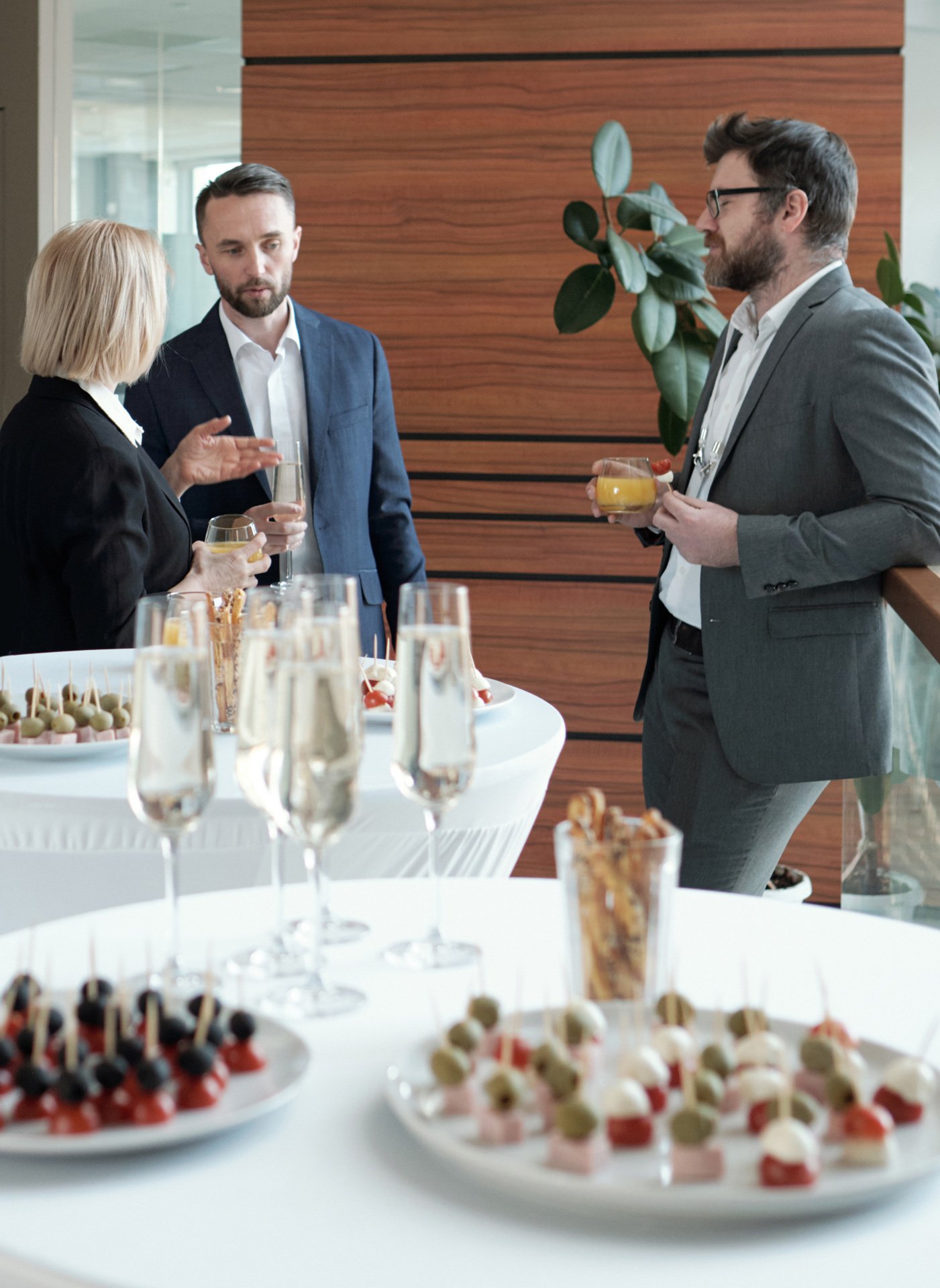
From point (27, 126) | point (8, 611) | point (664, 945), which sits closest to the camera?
point (664, 945)

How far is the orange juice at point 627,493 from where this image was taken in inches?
95.3

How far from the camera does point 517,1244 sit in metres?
0.66

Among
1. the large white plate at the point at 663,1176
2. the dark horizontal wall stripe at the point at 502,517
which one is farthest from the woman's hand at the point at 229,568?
the dark horizontal wall stripe at the point at 502,517

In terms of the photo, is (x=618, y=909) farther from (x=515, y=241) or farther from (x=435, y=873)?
(x=515, y=241)

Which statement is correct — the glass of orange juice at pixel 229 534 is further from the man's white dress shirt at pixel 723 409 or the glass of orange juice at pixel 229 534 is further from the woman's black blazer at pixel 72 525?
the man's white dress shirt at pixel 723 409

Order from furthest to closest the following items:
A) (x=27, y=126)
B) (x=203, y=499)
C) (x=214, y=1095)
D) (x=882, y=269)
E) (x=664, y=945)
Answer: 1. (x=27, y=126)
2. (x=882, y=269)
3. (x=203, y=499)
4. (x=664, y=945)
5. (x=214, y=1095)

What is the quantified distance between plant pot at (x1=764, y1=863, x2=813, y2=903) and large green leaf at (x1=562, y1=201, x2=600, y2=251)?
5.75ft

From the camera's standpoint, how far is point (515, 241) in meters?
4.23

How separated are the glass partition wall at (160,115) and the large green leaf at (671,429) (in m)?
1.94

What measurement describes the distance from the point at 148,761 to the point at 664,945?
0.35m

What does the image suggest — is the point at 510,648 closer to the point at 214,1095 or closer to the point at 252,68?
the point at 252,68

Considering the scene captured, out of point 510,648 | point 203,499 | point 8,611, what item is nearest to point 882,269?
point 510,648

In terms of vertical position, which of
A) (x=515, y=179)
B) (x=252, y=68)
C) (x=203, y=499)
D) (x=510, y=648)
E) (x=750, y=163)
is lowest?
(x=510, y=648)

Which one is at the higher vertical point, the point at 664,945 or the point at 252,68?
the point at 252,68
